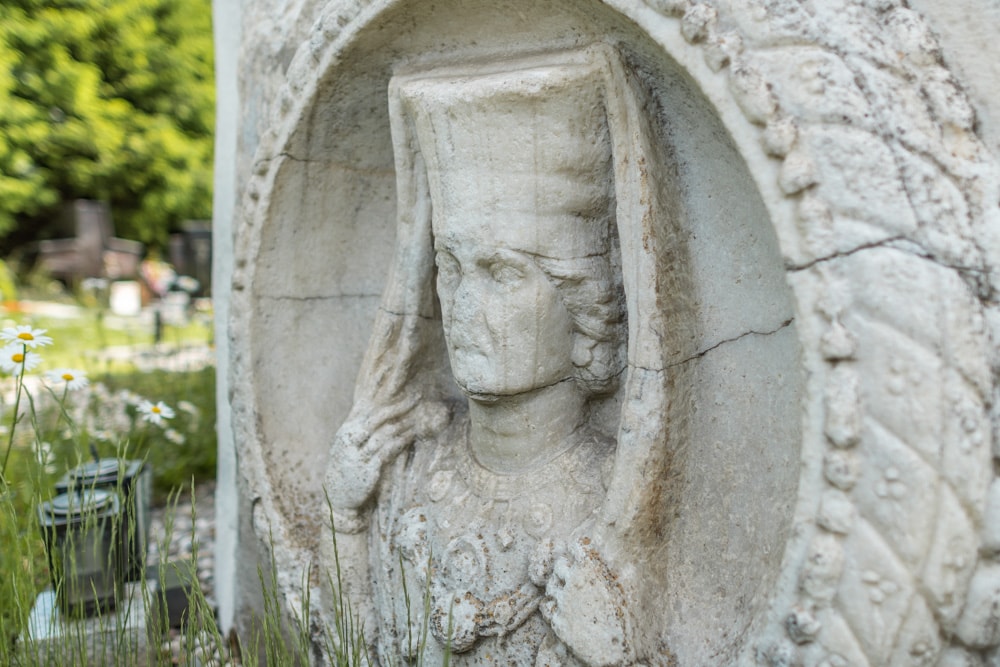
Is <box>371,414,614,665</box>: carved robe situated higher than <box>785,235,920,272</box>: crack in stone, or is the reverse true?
<box>785,235,920,272</box>: crack in stone

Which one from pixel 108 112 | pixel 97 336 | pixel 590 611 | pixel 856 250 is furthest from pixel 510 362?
pixel 108 112

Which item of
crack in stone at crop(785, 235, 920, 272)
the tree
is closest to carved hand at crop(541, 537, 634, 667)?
crack in stone at crop(785, 235, 920, 272)

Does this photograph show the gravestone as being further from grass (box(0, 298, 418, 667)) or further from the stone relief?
grass (box(0, 298, 418, 667))

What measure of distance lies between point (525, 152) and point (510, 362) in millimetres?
407

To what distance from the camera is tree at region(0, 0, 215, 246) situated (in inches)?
440

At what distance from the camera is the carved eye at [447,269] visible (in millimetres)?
1712

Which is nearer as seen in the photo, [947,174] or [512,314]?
[947,174]

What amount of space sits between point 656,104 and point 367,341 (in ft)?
3.33

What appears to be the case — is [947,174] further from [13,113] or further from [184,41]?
[184,41]

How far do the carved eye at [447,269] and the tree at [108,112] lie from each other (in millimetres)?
10957

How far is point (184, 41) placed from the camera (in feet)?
43.2

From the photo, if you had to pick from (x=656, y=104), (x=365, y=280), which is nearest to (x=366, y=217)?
(x=365, y=280)

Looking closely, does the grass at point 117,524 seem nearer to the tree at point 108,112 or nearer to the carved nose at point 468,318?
the carved nose at point 468,318

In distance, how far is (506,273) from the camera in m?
1.63
